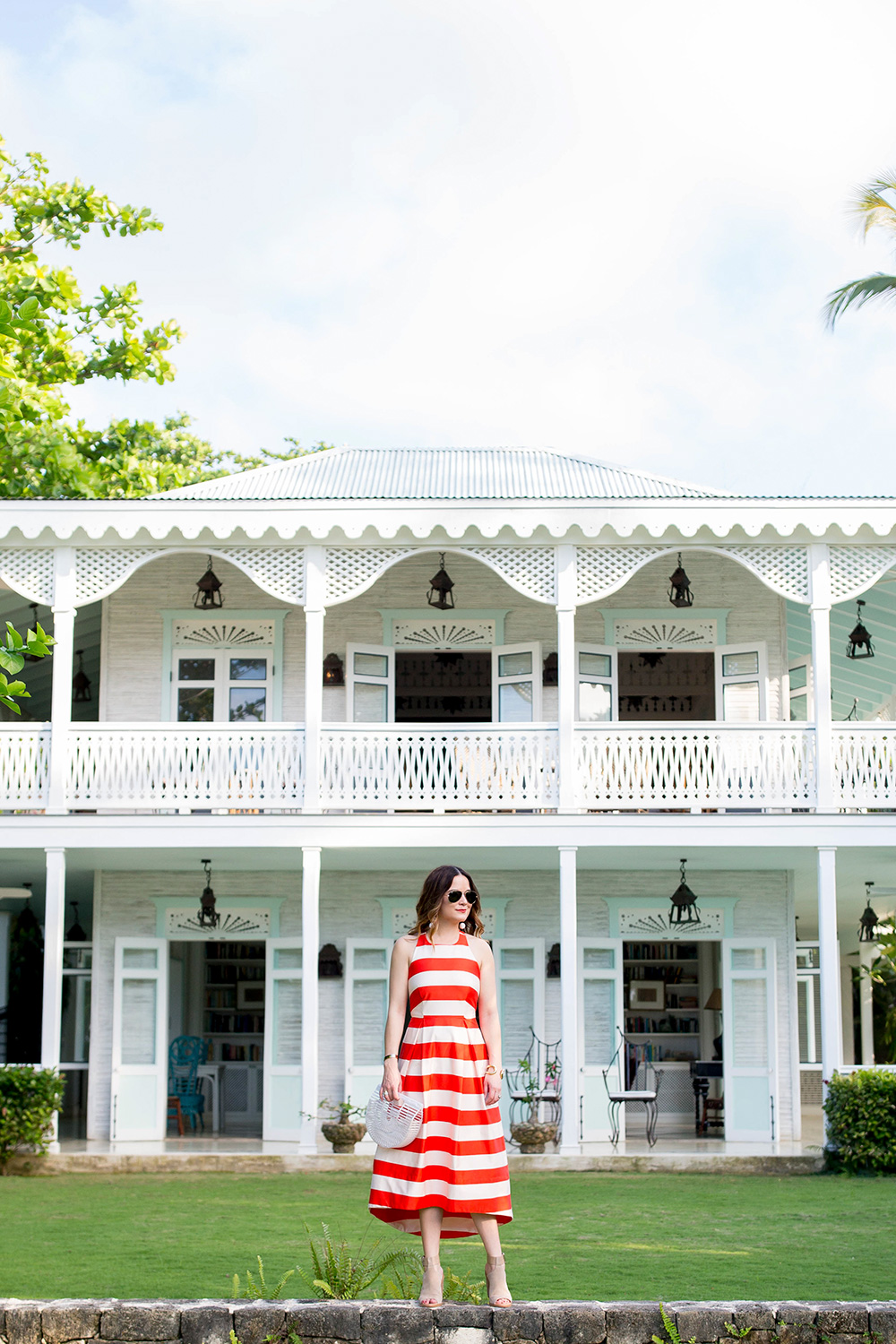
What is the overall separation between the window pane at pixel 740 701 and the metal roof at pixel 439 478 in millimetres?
2042

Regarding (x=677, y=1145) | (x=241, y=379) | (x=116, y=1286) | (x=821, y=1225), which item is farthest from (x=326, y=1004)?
(x=241, y=379)

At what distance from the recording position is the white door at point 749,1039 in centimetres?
1497

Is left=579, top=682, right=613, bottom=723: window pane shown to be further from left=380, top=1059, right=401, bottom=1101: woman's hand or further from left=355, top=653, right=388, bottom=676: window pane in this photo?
left=380, top=1059, right=401, bottom=1101: woman's hand

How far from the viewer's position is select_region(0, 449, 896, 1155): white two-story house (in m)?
13.5

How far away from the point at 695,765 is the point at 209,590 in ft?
17.1

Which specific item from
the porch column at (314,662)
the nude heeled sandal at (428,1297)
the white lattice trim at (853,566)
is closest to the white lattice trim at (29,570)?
the porch column at (314,662)

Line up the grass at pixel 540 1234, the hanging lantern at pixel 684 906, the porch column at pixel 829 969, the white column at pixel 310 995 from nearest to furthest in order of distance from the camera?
the grass at pixel 540 1234, the porch column at pixel 829 969, the white column at pixel 310 995, the hanging lantern at pixel 684 906

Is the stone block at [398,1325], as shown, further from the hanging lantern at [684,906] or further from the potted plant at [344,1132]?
the hanging lantern at [684,906]

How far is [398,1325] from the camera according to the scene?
5090 mm

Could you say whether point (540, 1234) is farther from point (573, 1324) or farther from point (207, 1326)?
point (207, 1326)

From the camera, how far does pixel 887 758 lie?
45.0ft

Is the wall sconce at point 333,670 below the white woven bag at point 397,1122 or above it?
above

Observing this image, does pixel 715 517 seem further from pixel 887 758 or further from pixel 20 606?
pixel 20 606

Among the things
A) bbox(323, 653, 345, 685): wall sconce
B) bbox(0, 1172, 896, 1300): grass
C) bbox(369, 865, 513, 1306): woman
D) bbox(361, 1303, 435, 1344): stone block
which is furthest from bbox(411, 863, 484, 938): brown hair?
bbox(323, 653, 345, 685): wall sconce
